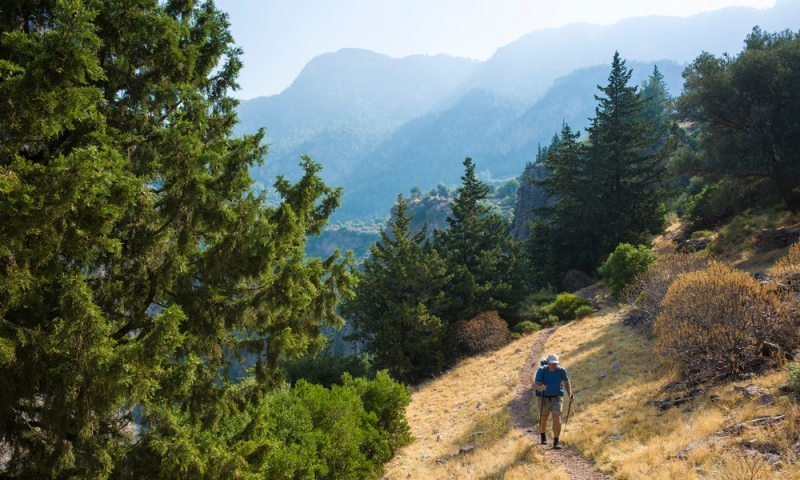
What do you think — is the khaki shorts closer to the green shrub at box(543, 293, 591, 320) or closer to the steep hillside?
the steep hillside

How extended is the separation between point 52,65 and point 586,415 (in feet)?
43.5

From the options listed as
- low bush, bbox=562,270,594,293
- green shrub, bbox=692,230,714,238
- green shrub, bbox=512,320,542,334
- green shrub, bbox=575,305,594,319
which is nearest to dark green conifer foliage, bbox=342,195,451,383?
green shrub, bbox=512,320,542,334

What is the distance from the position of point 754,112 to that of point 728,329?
18.0 m

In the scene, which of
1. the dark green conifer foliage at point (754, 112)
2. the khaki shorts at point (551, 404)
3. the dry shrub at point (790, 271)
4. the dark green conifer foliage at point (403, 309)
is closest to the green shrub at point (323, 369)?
the dark green conifer foliage at point (403, 309)

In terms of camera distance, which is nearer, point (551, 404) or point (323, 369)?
point (551, 404)

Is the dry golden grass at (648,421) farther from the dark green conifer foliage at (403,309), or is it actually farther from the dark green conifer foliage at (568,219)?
the dark green conifer foliage at (568,219)

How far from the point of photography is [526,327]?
25.7 meters

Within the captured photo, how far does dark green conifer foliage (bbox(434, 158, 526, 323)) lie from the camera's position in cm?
2778

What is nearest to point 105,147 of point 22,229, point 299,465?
point 22,229

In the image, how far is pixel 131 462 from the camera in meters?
5.67

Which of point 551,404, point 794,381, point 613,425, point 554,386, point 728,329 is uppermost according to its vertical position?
point 728,329

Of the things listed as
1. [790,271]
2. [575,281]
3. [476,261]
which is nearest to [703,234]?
[575,281]

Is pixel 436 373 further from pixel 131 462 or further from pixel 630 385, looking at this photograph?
pixel 131 462

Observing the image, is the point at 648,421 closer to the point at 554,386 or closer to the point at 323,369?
the point at 554,386
